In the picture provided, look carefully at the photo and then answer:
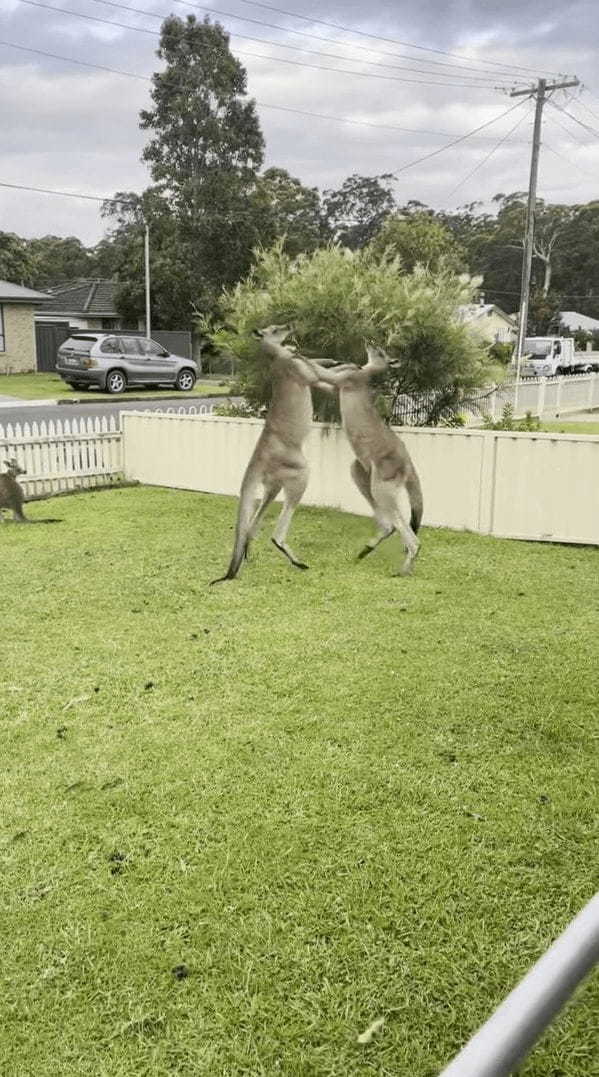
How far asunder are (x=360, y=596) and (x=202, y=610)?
1.34 m

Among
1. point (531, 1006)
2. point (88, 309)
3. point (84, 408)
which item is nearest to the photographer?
point (531, 1006)

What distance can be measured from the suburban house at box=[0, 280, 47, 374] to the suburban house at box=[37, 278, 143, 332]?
26.3ft

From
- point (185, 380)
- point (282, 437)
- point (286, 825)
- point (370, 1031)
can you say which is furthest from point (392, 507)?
point (185, 380)

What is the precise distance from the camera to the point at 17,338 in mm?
32750

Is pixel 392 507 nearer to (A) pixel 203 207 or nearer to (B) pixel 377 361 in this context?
(B) pixel 377 361

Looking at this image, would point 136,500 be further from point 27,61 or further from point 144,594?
point 27,61

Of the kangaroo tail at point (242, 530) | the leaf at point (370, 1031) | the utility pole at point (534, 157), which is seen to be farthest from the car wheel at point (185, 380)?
the leaf at point (370, 1031)

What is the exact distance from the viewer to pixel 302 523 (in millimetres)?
9656

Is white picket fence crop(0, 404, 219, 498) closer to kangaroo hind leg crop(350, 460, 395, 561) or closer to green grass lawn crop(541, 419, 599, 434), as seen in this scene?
kangaroo hind leg crop(350, 460, 395, 561)

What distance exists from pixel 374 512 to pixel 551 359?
108ft

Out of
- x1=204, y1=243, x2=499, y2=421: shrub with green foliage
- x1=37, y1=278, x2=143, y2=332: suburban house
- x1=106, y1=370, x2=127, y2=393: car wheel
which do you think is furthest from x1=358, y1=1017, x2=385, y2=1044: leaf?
x1=37, y1=278, x2=143, y2=332: suburban house

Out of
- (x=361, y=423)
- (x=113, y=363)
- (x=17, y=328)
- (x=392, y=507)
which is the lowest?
(x=392, y=507)

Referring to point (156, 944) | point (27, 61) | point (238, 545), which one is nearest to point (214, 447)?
point (238, 545)

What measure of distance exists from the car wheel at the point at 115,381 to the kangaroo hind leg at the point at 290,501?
2002 centimetres
